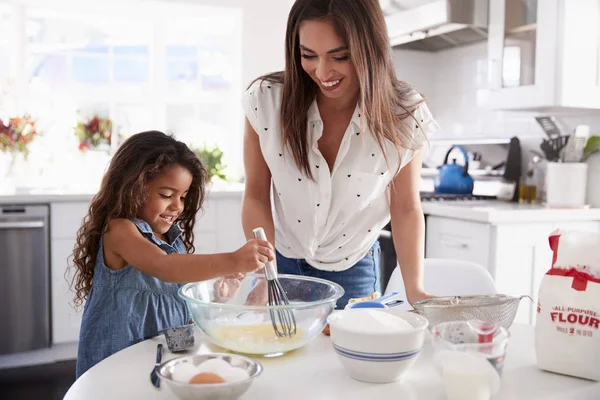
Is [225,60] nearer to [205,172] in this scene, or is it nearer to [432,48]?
[432,48]

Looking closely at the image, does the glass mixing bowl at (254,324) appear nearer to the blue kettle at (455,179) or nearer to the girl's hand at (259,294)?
the girl's hand at (259,294)

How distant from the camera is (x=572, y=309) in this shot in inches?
33.6

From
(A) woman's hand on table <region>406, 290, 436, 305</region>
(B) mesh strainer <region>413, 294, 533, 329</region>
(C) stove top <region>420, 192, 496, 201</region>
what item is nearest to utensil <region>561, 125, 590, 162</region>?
(C) stove top <region>420, 192, 496, 201</region>

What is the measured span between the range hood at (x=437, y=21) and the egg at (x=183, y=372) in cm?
243

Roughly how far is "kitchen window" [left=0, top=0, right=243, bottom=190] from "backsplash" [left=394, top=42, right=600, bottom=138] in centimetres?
128

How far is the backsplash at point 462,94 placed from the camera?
3.08 metres

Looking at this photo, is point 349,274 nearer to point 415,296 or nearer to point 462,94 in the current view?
point 415,296

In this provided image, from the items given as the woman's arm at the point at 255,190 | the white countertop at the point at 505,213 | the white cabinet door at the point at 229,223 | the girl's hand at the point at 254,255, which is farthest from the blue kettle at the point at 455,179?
the girl's hand at the point at 254,255

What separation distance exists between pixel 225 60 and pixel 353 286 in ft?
10.1

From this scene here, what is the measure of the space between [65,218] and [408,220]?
7.22 feet

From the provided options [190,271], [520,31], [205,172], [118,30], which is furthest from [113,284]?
[118,30]

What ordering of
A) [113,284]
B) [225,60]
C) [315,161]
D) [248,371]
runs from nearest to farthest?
[248,371]
[113,284]
[315,161]
[225,60]

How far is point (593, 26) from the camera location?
261 centimetres

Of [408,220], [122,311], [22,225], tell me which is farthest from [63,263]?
[408,220]
